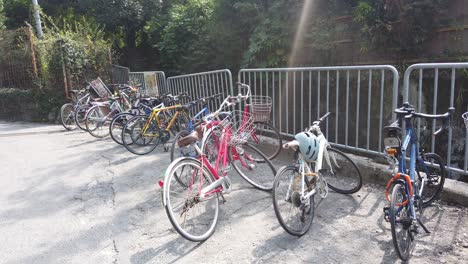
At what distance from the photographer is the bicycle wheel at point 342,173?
4062 mm

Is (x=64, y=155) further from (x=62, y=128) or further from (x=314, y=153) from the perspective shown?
(x=314, y=153)

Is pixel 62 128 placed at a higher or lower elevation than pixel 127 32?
lower

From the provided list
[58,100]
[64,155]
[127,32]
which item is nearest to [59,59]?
[58,100]

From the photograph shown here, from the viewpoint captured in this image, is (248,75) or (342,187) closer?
(342,187)

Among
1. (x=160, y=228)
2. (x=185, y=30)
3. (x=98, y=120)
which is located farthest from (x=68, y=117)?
(x=160, y=228)

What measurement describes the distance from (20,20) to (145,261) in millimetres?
20847

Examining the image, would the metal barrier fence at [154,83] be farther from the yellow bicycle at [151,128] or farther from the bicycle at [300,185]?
A: the bicycle at [300,185]

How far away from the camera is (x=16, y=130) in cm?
946

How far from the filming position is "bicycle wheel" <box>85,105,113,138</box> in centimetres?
783

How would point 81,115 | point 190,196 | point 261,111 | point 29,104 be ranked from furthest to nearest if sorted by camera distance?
point 29,104 → point 81,115 → point 261,111 → point 190,196

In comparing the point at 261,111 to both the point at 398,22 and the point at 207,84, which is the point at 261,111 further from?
the point at 398,22

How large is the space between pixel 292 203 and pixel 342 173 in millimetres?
1540

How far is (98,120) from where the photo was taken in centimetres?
784

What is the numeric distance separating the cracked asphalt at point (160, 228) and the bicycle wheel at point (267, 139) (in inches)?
14.0
